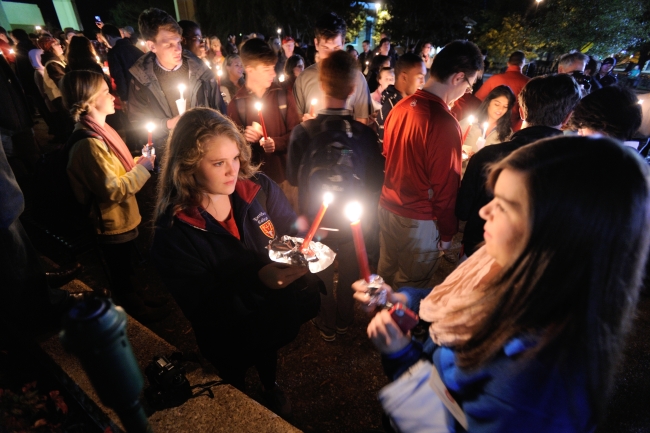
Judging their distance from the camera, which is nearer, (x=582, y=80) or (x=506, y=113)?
(x=506, y=113)

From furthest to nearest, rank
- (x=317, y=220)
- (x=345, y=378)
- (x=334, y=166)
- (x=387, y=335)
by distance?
(x=345, y=378) < (x=334, y=166) < (x=317, y=220) < (x=387, y=335)

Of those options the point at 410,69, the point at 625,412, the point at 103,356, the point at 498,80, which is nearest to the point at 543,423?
the point at 103,356

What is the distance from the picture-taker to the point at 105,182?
9.76 ft

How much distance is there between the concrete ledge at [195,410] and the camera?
7.62ft


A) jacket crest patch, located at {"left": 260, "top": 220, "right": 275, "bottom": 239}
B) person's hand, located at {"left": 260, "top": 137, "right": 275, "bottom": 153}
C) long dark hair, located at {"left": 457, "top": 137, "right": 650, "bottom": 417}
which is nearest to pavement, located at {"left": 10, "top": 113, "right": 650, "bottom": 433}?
person's hand, located at {"left": 260, "top": 137, "right": 275, "bottom": 153}

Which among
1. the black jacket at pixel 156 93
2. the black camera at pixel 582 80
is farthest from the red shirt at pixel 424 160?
the black camera at pixel 582 80

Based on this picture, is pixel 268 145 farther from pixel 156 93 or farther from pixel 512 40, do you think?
pixel 512 40

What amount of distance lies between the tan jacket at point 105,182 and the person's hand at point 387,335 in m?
2.81

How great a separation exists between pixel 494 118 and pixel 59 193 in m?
5.31

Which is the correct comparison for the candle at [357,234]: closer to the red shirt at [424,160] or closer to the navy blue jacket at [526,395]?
the navy blue jacket at [526,395]

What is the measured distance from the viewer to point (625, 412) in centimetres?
300

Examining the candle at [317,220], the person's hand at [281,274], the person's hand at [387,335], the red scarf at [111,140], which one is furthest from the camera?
the red scarf at [111,140]

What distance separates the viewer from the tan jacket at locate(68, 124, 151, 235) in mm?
2912

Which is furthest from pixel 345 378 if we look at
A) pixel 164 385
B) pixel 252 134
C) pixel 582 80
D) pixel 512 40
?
pixel 512 40
